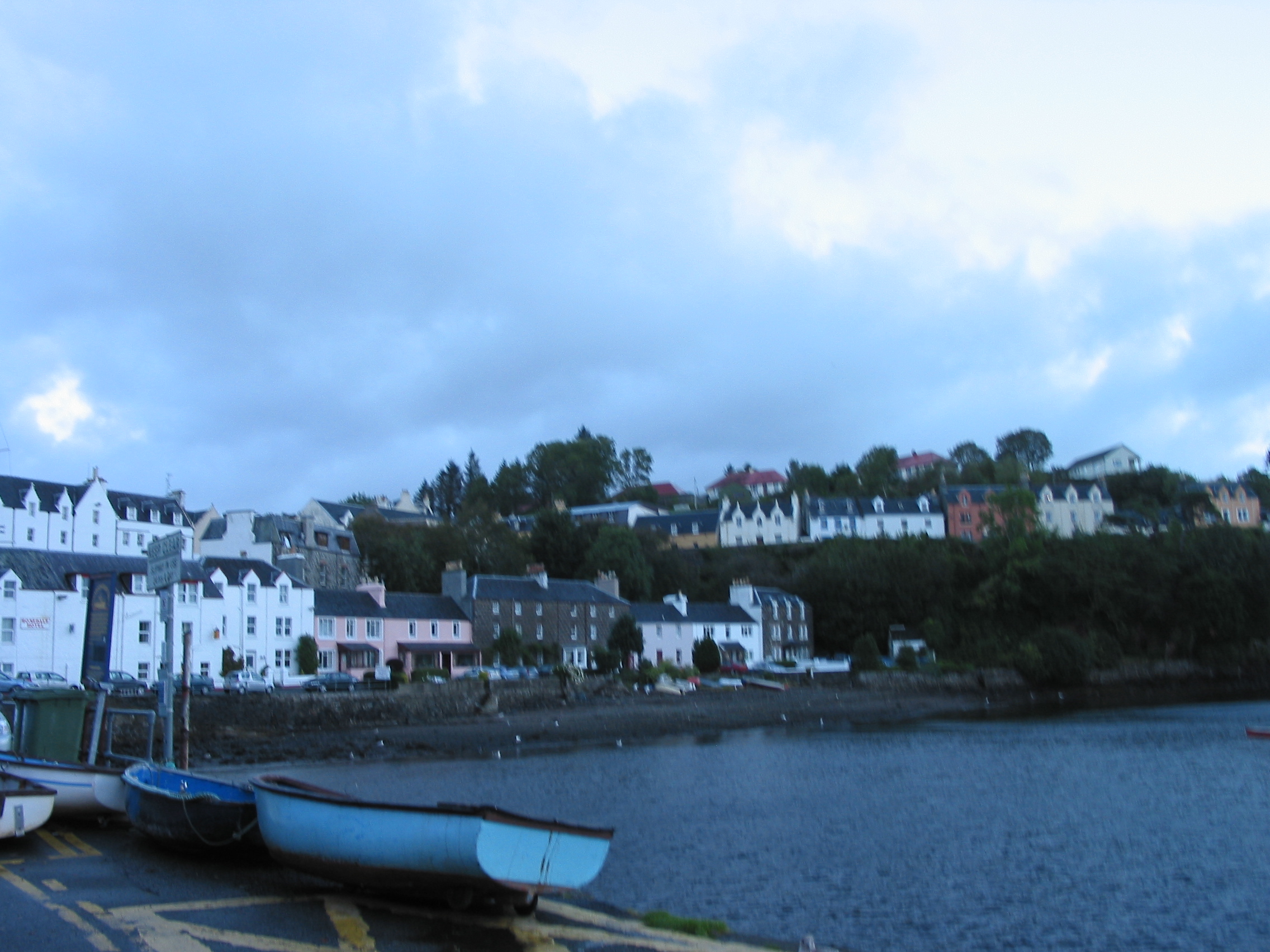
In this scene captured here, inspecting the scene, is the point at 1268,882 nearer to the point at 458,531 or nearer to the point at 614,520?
the point at 458,531

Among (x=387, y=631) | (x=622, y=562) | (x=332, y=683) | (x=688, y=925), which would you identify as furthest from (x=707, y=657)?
(x=688, y=925)

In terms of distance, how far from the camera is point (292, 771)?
3194 cm

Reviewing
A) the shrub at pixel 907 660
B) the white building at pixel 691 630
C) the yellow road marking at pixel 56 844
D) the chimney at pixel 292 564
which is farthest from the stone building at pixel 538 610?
the yellow road marking at pixel 56 844

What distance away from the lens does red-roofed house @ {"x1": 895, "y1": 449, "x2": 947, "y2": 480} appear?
150750mm

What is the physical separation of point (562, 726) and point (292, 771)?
781 inches

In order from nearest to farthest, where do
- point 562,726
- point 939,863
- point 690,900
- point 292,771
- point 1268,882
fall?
point 690,900 → point 1268,882 → point 939,863 → point 292,771 → point 562,726

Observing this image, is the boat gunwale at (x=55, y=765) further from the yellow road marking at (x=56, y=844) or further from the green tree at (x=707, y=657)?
the green tree at (x=707, y=657)

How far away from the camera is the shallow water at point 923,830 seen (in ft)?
54.2

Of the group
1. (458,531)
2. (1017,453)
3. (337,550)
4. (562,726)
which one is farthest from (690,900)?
(1017,453)

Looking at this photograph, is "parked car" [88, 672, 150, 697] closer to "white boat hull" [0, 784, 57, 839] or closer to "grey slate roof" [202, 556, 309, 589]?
"grey slate roof" [202, 556, 309, 589]

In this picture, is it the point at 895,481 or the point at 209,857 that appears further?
the point at 895,481

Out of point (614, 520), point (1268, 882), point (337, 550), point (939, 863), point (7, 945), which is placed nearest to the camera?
point (7, 945)

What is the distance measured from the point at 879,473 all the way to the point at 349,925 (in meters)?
132

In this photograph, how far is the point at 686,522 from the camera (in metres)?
121
